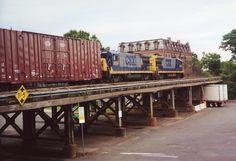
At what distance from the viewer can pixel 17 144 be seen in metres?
25.8

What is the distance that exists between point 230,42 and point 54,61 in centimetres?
6988

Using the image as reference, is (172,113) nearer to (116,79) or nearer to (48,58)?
(116,79)

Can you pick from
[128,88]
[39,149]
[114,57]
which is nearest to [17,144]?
[39,149]

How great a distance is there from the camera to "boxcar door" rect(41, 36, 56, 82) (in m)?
23.0

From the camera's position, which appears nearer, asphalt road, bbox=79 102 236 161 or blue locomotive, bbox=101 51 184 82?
asphalt road, bbox=79 102 236 161

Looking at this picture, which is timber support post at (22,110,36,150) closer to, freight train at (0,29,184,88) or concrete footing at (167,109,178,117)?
freight train at (0,29,184,88)

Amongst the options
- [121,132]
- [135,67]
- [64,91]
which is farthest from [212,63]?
[64,91]

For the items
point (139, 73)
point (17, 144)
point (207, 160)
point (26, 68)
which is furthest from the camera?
point (139, 73)

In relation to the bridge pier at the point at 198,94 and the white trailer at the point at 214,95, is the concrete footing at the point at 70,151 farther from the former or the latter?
the white trailer at the point at 214,95

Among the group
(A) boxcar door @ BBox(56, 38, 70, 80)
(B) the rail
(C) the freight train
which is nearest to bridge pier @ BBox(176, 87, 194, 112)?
(B) the rail

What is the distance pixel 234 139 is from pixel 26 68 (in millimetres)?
13610

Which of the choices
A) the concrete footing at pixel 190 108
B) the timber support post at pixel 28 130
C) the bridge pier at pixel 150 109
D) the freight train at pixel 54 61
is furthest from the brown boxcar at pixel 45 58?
the concrete footing at pixel 190 108

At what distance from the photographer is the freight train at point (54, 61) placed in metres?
20.3

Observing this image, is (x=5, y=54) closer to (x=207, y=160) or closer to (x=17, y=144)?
(x=17, y=144)
